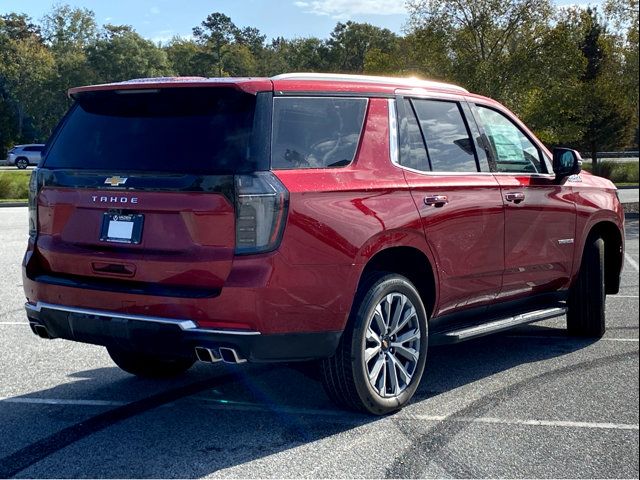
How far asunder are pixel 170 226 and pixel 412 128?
5.82ft

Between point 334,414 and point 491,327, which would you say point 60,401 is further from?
point 491,327

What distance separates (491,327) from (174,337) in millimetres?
2386

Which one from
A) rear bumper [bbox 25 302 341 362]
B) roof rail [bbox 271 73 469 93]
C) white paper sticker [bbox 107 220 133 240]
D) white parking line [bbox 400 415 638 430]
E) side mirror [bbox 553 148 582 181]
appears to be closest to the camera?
rear bumper [bbox 25 302 341 362]

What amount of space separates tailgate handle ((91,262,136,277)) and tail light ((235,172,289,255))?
2.09ft

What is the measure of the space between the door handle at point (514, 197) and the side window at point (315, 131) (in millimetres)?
1417

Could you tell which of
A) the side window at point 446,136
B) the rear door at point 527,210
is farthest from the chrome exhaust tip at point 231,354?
the rear door at point 527,210

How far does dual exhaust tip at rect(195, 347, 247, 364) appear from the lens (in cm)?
440

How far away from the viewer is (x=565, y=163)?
6.57 metres

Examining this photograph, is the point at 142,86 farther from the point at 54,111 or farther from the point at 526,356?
the point at 54,111

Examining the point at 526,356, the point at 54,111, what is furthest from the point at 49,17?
the point at 526,356

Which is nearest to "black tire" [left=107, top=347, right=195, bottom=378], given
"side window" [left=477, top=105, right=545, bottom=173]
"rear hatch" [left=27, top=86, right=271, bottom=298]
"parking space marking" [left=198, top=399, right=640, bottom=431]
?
"parking space marking" [left=198, top=399, right=640, bottom=431]

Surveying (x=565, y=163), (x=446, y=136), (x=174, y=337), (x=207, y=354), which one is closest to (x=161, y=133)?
(x=174, y=337)

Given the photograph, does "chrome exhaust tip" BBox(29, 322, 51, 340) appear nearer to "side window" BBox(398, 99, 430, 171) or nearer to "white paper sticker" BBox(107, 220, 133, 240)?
"white paper sticker" BBox(107, 220, 133, 240)

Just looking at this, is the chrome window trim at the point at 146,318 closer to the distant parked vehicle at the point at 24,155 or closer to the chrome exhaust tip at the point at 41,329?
the chrome exhaust tip at the point at 41,329
